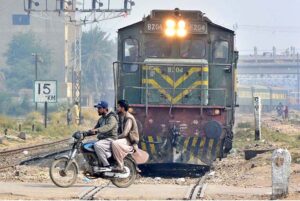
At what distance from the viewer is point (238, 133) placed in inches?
1670

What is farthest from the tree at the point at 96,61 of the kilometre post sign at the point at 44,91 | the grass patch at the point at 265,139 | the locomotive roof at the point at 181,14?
the locomotive roof at the point at 181,14

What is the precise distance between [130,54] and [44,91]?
24.1 meters

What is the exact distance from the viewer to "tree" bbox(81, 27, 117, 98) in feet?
384

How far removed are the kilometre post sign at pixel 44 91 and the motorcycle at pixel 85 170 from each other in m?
28.8

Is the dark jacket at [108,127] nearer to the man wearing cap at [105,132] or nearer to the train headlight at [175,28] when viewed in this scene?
the man wearing cap at [105,132]

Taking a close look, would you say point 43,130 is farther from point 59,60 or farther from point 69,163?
point 59,60

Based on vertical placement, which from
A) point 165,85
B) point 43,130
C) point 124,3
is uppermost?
point 124,3

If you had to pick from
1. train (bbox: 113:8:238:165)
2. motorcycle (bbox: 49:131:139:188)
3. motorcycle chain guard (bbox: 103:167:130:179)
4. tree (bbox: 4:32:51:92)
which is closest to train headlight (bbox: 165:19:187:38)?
train (bbox: 113:8:238:165)

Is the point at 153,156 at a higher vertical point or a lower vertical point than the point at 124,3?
lower

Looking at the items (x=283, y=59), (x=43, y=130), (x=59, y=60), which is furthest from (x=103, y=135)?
(x=283, y=59)

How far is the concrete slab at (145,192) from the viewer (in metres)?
14.2

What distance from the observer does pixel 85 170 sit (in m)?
16.1

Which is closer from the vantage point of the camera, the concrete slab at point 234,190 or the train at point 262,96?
the concrete slab at point 234,190

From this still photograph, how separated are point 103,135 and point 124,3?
1366 inches
